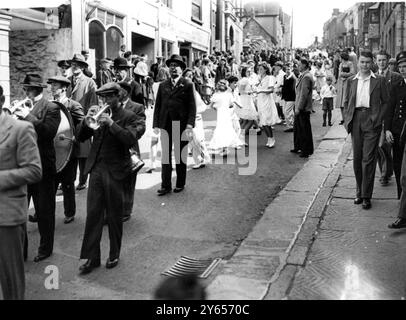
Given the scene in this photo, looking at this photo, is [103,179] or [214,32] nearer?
[103,179]

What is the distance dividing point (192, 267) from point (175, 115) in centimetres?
333

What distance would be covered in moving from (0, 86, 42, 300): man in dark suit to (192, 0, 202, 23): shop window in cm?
3090

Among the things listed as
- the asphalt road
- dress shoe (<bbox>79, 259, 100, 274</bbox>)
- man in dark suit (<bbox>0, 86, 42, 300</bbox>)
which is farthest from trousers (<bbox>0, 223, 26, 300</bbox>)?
dress shoe (<bbox>79, 259, 100, 274</bbox>)

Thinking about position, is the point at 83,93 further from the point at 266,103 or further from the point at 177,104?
the point at 266,103

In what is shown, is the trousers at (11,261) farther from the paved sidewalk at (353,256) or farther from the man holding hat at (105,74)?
the man holding hat at (105,74)

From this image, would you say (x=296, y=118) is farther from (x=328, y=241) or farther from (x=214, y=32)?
(x=214, y=32)

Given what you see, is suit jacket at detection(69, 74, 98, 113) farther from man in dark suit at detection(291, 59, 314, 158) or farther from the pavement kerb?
man in dark suit at detection(291, 59, 314, 158)

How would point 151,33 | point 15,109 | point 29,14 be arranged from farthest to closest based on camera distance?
point 151,33
point 29,14
point 15,109

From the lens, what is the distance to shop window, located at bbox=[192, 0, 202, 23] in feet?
111

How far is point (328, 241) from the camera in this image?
225 inches

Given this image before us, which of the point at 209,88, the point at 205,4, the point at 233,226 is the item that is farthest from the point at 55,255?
the point at 205,4

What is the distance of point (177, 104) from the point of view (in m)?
8.11

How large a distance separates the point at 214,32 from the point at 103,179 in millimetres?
37301

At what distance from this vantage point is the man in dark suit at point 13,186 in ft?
12.6
